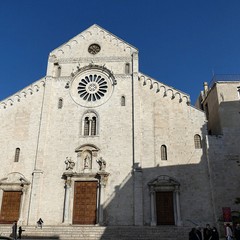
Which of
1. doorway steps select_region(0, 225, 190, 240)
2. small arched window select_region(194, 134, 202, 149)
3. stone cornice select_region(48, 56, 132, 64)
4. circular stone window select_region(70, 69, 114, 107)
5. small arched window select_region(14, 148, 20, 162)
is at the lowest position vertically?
doorway steps select_region(0, 225, 190, 240)

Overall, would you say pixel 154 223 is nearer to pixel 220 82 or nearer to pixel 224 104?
pixel 224 104

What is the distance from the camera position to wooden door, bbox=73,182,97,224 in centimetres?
2245

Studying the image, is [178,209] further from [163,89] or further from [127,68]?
[127,68]

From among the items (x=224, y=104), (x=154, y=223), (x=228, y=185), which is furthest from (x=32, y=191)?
(x=224, y=104)

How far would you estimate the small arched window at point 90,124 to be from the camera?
25.1 meters

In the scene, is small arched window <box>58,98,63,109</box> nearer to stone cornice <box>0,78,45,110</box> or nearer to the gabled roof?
stone cornice <box>0,78,45,110</box>

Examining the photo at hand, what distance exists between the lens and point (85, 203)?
22922mm

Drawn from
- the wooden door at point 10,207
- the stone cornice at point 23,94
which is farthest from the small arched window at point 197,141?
the wooden door at point 10,207

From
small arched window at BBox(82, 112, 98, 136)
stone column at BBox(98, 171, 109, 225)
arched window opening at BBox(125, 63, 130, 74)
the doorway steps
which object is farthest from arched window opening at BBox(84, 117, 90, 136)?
the doorway steps

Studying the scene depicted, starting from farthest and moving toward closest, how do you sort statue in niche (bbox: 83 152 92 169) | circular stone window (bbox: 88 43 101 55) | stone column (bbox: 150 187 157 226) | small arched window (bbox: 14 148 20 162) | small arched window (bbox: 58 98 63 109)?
circular stone window (bbox: 88 43 101 55) → small arched window (bbox: 58 98 63 109) → small arched window (bbox: 14 148 20 162) → statue in niche (bbox: 83 152 92 169) → stone column (bbox: 150 187 157 226)

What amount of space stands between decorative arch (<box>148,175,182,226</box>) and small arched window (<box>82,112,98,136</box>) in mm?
6494

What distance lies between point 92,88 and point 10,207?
11914mm

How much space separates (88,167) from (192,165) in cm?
812

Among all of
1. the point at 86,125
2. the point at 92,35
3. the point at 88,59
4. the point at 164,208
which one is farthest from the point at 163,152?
the point at 92,35
